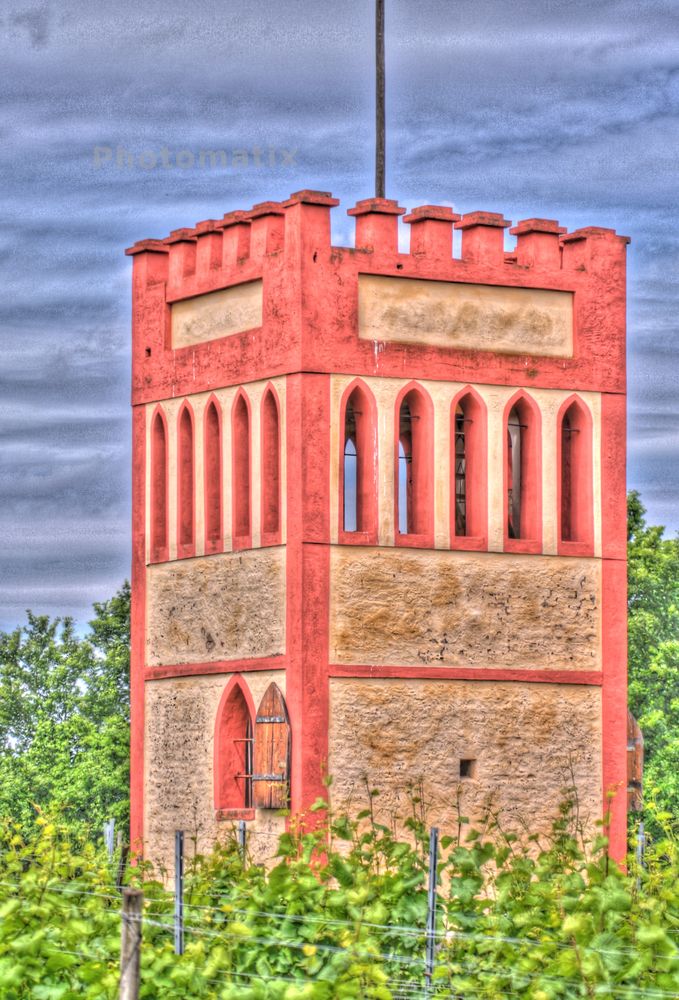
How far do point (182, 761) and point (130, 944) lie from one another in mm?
14688

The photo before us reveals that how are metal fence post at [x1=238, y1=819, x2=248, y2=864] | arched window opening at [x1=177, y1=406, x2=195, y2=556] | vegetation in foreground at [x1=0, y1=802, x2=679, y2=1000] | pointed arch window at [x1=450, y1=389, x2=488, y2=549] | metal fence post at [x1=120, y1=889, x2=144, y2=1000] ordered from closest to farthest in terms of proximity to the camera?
metal fence post at [x1=120, y1=889, x2=144, y2=1000] < vegetation in foreground at [x1=0, y1=802, x2=679, y2=1000] < metal fence post at [x1=238, y1=819, x2=248, y2=864] < pointed arch window at [x1=450, y1=389, x2=488, y2=549] < arched window opening at [x1=177, y1=406, x2=195, y2=556]

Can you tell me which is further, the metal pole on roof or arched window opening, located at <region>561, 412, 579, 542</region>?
the metal pole on roof

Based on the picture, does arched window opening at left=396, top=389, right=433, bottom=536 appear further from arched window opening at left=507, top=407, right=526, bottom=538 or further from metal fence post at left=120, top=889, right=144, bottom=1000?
metal fence post at left=120, top=889, right=144, bottom=1000

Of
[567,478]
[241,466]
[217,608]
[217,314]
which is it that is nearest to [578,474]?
[567,478]

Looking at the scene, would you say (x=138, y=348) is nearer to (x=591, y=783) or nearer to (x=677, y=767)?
(x=591, y=783)

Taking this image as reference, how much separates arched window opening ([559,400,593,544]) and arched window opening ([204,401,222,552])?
4215mm

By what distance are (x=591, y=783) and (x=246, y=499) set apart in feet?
17.7

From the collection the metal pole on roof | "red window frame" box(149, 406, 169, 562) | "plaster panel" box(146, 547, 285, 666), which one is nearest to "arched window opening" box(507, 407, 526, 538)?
"plaster panel" box(146, 547, 285, 666)

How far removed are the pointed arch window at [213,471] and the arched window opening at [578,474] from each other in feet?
13.8

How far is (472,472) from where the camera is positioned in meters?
28.5

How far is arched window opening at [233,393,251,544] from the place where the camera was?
28.4 meters

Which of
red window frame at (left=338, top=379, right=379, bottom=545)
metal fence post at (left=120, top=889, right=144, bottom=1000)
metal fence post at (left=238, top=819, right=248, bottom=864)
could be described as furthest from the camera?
red window frame at (left=338, top=379, right=379, bottom=545)

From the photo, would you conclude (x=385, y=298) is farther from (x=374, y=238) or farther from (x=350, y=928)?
(x=350, y=928)

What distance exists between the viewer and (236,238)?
28.8m
